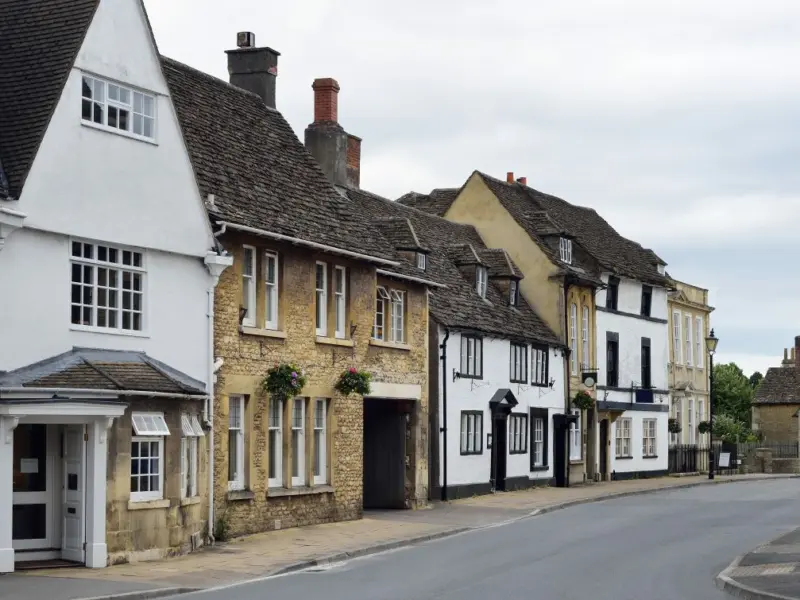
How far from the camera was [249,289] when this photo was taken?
28.4 m

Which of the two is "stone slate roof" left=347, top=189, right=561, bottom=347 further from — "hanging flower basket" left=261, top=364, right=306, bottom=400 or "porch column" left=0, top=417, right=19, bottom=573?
"porch column" left=0, top=417, right=19, bottom=573

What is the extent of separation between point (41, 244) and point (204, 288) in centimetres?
449

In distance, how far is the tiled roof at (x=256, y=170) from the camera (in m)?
28.3

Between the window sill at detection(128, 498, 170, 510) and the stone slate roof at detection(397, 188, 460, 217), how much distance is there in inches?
1192

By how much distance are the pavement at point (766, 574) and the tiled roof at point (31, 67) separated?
1300cm

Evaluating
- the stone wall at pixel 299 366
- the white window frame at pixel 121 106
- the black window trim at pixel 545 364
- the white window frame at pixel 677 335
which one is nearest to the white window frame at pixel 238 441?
the stone wall at pixel 299 366

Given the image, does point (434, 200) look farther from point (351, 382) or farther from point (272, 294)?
point (272, 294)

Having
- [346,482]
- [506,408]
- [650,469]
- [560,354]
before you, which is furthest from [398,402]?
[650,469]

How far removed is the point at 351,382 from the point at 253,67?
940cm

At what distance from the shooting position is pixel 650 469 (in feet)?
191

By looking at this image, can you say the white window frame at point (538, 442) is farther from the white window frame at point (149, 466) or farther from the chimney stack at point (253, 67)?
the white window frame at point (149, 466)

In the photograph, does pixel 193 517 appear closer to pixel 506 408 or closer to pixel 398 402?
pixel 398 402

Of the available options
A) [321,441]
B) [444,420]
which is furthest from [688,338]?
[321,441]

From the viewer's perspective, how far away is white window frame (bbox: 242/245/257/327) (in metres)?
28.1
